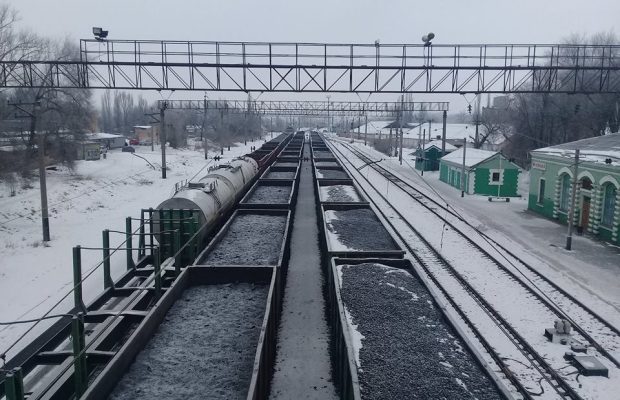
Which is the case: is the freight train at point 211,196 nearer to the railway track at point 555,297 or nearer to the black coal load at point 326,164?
the railway track at point 555,297

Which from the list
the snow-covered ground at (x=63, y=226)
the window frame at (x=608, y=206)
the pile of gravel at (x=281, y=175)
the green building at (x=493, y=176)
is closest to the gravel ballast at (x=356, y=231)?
the snow-covered ground at (x=63, y=226)

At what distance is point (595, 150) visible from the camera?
77.3ft

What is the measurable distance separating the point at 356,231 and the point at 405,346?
8.39 m

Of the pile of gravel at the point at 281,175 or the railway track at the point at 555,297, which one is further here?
the pile of gravel at the point at 281,175

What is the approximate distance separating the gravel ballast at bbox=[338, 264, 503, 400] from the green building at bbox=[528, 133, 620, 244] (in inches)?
537

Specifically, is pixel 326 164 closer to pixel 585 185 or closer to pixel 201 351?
pixel 585 185

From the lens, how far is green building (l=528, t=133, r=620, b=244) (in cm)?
2117

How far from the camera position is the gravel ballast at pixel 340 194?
24797 millimetres

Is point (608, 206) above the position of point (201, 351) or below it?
above

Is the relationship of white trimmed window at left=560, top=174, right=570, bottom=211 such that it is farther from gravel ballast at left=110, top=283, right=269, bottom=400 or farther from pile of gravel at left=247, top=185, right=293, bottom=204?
gravel ballast at left=110, top=283, right=269, bottom=400

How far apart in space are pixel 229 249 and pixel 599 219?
17122mm

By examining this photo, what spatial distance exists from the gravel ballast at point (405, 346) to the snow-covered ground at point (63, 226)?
26.4 feet

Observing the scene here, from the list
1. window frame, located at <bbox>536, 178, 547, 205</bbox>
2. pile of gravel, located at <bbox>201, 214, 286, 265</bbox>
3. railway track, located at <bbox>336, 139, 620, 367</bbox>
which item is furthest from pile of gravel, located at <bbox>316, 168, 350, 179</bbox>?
pile of gravel, located at <bbox>201, 214, 286, 265</bbox>

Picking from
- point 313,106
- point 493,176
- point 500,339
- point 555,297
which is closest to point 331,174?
point 493,176
